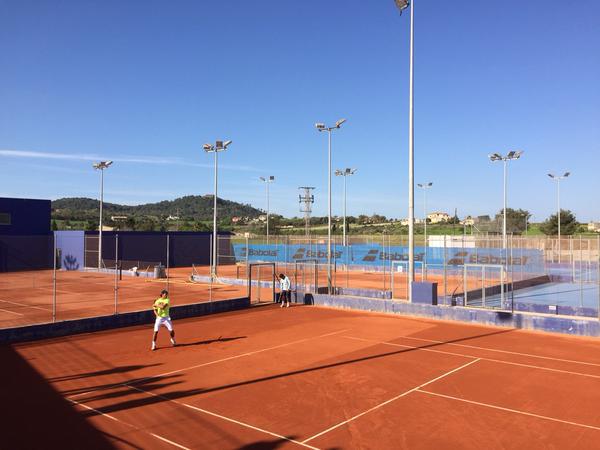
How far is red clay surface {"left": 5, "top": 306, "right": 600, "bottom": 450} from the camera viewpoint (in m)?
8.70

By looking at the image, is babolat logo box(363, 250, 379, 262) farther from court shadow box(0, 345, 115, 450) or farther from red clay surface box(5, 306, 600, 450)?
court shadow box(0, 345, 115, 450)

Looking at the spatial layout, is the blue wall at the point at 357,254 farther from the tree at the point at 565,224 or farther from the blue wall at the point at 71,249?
the tree at the point at 565,224

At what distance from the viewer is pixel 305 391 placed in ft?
37.0

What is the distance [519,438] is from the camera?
862 centimetres

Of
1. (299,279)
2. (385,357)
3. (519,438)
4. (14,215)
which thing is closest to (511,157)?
(299,279)

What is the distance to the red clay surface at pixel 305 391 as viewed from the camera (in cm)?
870

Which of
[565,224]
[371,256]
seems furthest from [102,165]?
[565,224]

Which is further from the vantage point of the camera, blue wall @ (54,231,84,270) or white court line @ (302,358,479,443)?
blue wall @ (54,231,84,270)

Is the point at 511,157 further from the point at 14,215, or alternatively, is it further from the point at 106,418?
the point at 14,215

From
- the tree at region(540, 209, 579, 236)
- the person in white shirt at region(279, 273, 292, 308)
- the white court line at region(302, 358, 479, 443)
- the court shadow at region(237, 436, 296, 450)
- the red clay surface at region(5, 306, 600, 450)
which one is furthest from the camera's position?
the tree at region(540, 209, 579, 236)

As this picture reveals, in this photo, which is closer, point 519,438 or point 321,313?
point 519,438

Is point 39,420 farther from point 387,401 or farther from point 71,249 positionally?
point 71,249

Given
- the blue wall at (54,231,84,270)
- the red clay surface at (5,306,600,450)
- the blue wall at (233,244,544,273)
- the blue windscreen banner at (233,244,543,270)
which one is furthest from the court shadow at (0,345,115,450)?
the blue wall at (54,231,84,270)

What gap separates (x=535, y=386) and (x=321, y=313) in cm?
1287
